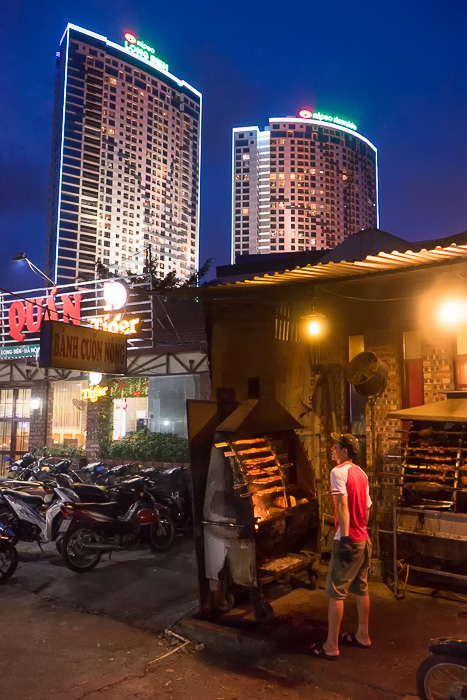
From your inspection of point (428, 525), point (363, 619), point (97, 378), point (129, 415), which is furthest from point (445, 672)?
point (129, 415)

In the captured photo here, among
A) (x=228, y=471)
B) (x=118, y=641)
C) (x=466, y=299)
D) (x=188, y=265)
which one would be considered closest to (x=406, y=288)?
(x=466, y=299)

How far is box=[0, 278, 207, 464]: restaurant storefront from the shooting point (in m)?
15.0

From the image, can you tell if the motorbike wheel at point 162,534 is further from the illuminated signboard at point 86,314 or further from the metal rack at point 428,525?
the illuminated signboard at point 86,314

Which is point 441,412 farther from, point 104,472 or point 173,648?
point 104,472

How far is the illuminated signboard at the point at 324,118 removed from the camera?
114125 mm

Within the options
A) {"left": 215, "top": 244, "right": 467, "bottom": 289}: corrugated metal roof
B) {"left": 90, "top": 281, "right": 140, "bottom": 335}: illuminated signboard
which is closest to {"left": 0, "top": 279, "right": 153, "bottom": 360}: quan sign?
{"left": 90, "top": 281, "right": 140, "bottom": 335}: illuminated signboard

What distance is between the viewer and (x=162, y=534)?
31.1 feet

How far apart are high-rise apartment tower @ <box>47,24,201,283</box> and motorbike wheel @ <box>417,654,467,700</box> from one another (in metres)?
95.4

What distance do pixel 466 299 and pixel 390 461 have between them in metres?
2.76

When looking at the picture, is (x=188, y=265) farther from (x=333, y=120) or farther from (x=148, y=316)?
(x=148, y=316)

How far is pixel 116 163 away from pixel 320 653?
363 ft

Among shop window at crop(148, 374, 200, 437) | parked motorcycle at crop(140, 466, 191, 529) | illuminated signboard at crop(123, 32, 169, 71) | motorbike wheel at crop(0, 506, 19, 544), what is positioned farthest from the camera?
illuminated signboard at crop(123, 32, 169, 71)

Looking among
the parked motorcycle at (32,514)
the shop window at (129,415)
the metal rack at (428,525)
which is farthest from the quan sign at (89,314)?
the metal rack at (428,525)

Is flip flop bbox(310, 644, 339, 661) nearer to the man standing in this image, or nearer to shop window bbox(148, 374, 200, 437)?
the man standing
